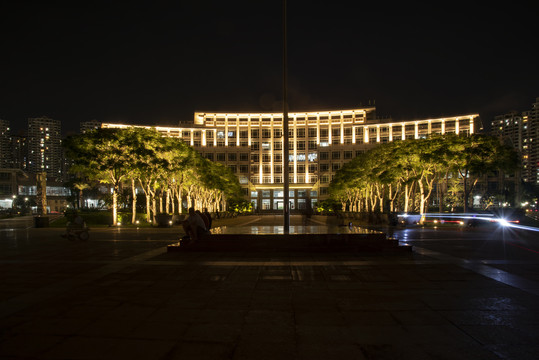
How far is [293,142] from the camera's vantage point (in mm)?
110000

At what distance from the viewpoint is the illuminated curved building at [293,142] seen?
341 ft

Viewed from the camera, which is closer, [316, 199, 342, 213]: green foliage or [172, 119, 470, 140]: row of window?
[316, 199, 342, 213]: green foliage

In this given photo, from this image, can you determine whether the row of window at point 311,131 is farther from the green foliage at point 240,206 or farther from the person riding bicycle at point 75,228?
the person riding bicycle at point 75,228

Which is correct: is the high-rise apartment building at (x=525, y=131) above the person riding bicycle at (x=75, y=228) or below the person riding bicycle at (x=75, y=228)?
above

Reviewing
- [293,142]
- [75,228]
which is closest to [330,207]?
[293,142]

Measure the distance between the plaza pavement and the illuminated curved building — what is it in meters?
93.5

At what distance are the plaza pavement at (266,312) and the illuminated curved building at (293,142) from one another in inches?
3682

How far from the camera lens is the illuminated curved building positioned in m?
104

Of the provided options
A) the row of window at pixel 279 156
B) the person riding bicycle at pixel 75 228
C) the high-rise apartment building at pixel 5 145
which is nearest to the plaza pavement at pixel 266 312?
the person riding bicycle at pixel 75 228

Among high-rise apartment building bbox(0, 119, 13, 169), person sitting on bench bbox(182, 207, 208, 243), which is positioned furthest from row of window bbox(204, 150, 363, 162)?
high-rise apartment building bbox(0, 119, 13, 169)

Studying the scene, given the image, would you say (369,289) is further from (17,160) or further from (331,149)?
(17,160)

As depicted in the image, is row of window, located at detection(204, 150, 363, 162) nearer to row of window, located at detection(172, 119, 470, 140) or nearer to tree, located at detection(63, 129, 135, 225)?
row of window, located at detection(172, 119, 470, 140)

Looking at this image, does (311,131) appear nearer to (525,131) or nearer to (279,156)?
(279,156)

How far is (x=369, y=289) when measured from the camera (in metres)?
7.96
